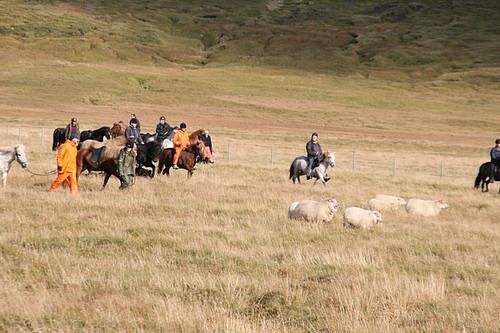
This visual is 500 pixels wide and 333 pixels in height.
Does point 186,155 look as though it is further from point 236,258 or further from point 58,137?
point 236,258

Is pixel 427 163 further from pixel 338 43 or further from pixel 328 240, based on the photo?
pixel 338 43

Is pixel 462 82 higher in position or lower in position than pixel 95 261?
higher

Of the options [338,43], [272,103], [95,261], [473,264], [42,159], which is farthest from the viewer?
[338,43]

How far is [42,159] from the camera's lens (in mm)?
27078

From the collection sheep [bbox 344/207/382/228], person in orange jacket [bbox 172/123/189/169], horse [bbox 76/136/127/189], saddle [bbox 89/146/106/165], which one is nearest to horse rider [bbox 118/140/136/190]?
horse [bbox 76/136/127/189]

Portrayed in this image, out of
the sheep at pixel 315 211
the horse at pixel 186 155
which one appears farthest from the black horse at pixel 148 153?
the sheep at pixel 315 211

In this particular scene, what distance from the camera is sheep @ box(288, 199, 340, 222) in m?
13.5

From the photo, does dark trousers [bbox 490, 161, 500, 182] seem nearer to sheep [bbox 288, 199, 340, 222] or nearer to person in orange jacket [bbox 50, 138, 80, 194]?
sheep [bbox 288, 199, 340, 222]

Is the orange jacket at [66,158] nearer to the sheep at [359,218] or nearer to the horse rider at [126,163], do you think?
the horse rider at [126,163]

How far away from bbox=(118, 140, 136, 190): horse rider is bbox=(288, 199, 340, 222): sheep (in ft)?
18.1

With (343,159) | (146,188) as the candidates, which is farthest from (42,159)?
(343,159)

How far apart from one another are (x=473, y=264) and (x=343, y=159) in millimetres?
27503

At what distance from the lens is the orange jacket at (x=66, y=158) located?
16.0 meters

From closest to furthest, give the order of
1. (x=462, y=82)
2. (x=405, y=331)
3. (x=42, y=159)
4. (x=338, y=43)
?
(x=405, y=331) → (x=42, y=159) → (x=462, y=82) → (x=338, y=43)
